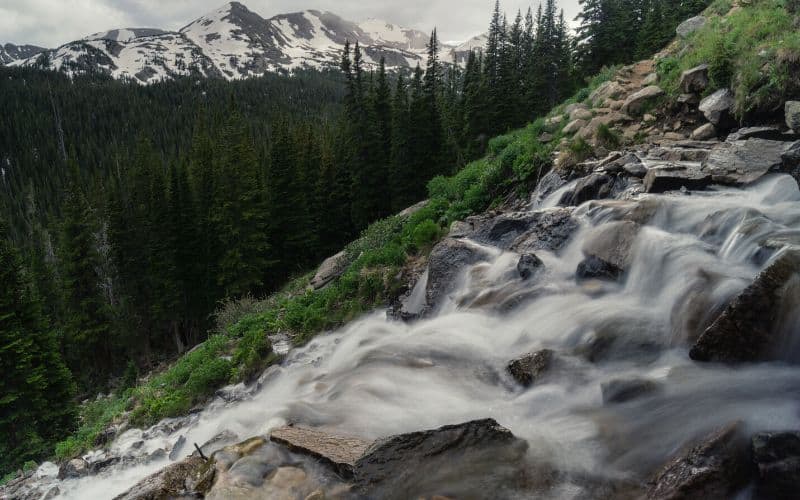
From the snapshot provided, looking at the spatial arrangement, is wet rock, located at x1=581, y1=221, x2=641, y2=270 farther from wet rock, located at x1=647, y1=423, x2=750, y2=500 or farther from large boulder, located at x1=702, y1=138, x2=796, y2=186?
wet rock, located at x1=647, y1=423, x2=750, y2=500

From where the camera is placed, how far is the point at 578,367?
21.3 feet

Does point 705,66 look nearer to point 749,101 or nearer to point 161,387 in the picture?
point 749,101

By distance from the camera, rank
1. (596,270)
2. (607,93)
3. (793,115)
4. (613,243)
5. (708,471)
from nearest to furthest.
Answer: (708,471) < (596,270) < (613,243) < (793,115) < (607,93)

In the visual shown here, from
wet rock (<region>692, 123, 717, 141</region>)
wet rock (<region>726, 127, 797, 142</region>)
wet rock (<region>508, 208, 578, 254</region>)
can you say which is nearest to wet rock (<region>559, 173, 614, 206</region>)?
wet rock (<region>508, 208, 578, 254</region>)

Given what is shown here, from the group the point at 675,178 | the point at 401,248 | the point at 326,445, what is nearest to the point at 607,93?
the point at 675,178

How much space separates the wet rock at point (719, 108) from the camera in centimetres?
1155

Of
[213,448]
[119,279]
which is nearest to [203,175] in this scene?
[119,279]

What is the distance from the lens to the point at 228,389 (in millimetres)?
10430

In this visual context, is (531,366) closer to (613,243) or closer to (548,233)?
(613,243)

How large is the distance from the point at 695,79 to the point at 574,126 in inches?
142

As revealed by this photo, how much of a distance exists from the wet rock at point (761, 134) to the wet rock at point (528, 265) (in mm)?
5673

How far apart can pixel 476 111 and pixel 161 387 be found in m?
34.1

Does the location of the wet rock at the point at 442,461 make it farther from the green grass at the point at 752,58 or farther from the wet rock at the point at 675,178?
the green grass at the point at 752,58

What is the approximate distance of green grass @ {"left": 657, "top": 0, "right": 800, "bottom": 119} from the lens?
10406 mm
